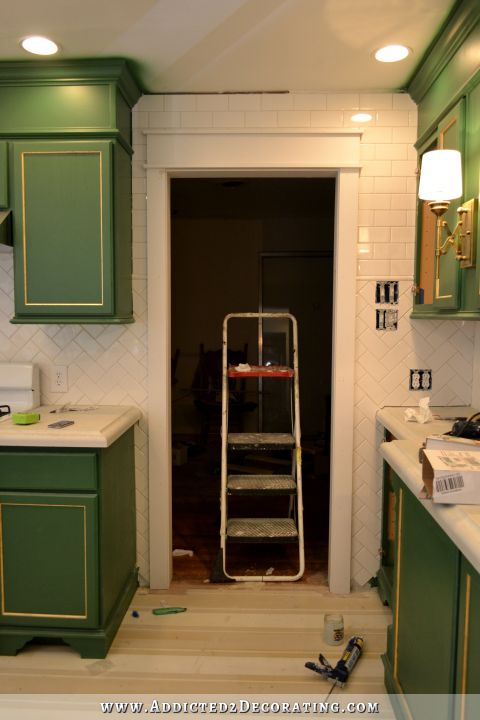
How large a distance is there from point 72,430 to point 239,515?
1.92 meters

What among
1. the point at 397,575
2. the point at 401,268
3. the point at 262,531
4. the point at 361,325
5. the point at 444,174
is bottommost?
the point at 262,531

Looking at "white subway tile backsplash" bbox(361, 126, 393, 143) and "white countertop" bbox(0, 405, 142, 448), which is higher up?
"white subway tile backsplash" bbox(361, 126, 393, 143)

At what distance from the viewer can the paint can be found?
2354mm

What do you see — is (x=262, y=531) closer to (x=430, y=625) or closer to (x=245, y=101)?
(x=430, y=625)

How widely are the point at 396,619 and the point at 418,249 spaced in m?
1.66

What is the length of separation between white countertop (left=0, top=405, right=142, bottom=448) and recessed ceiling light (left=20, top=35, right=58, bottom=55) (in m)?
1.56

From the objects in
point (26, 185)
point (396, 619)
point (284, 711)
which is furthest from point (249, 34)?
point (284, 711)

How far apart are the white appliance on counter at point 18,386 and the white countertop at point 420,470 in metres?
1.72

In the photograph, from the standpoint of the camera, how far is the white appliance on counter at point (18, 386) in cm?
270

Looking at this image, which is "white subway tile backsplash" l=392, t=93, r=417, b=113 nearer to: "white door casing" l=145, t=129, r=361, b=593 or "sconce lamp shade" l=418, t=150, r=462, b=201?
"white door casing" l=145, t=129, r=361, b=593

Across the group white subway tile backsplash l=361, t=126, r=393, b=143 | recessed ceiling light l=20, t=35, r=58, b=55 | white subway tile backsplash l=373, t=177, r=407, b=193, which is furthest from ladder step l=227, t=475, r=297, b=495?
recessed ceiling light l=20, t=35, r=58, b=55

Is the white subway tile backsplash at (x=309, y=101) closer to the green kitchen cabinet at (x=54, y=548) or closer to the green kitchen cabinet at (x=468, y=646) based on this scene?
the green kitchen cabinet at (x=54, y=548)

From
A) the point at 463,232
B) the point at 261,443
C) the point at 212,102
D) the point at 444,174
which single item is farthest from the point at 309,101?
the point at 261,443

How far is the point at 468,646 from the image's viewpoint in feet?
4.04
